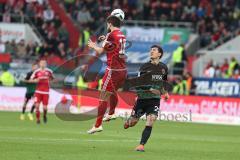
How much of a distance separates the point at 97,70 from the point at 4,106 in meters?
12.2

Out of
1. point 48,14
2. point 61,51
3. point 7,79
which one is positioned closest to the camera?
point 7,79

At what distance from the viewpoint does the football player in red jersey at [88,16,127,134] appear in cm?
1973

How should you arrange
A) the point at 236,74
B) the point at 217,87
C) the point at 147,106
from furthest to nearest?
the point at 236,74 → the point at 217,87 → the point at 147,106

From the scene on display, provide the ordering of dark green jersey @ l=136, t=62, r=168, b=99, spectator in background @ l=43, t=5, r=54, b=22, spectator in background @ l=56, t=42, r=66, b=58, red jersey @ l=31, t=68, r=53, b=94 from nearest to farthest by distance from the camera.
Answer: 1. dark green jersey @ l=136, t=62, r=168, b=99
2. red jersey @ l=31, t=68, r=53, b=94
3. spectator in background @ l=56, t=42, r=66, b=58
4. spectator in background @ l=43, t=5, r=54, b=22

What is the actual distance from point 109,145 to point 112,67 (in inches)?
76.5

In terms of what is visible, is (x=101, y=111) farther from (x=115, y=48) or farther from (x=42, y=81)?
(x=42, y=81)

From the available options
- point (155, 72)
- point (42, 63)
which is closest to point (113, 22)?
point (155, 72)

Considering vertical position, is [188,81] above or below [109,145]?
above

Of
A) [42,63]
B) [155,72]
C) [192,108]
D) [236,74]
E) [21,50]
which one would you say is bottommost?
[192,108]

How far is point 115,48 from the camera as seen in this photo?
1977 centimetres

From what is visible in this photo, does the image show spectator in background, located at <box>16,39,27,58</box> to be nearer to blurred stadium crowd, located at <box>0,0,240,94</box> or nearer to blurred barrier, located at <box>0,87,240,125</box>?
blurred stadium crowd, located at <box>0,0,240,94</box>

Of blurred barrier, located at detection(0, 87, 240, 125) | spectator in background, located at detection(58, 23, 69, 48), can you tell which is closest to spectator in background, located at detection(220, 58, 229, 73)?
blurred barrier, located at detection(0, 87, 240, 125)

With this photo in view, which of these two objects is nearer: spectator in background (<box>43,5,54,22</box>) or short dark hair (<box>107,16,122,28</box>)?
short dark hair (<box>107,16,122,28</box>)

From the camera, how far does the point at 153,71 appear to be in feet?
62.0
